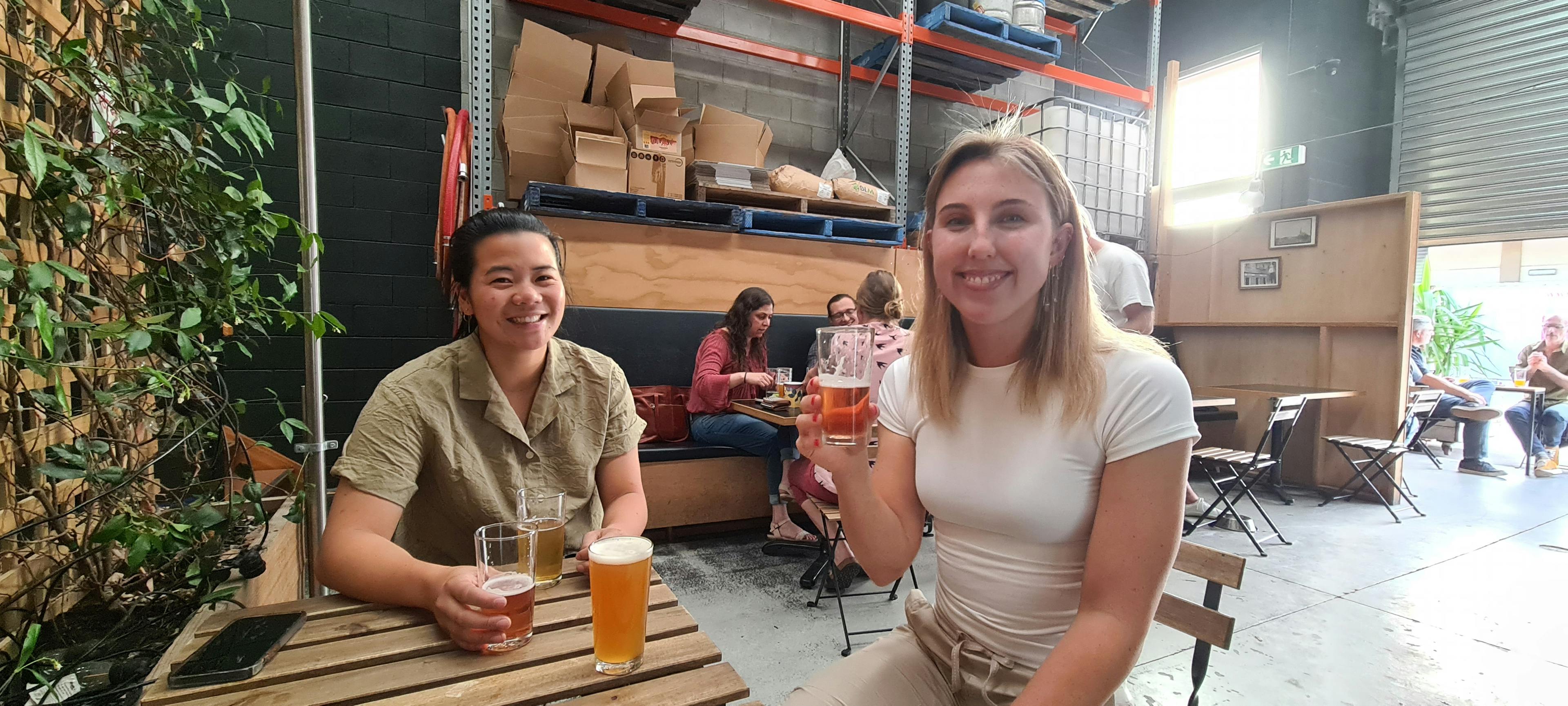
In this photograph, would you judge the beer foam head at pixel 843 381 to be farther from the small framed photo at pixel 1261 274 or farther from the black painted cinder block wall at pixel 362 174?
the small framed photo at pixel 1261 274

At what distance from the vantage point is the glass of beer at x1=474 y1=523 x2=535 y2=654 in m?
0.93

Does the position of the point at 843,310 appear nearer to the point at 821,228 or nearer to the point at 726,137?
the point at 821,228

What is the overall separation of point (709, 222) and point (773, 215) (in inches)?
17.8

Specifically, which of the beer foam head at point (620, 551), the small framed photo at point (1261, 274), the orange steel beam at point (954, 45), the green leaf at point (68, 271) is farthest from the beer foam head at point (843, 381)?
the small framed photo at point (1261, 274)

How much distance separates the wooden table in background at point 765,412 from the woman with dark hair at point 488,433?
1.50 metres

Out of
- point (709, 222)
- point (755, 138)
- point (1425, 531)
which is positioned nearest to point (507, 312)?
point (709, 222)

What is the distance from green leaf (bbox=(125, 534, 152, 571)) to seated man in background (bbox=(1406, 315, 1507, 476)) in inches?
307

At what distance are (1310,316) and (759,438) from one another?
15.4 feet

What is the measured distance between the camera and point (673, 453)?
12.3 ft

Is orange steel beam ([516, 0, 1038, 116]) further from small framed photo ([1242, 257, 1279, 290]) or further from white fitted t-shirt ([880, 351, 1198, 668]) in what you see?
white fitted t-shirt ([880, 351, 1198, 668])

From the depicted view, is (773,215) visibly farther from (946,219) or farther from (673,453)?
(946,219)

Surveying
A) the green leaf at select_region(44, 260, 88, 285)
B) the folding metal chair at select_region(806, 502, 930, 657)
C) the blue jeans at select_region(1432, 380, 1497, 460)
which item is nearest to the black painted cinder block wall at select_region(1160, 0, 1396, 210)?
the blue jeans at select_region(1432, 380, 1497, 460)

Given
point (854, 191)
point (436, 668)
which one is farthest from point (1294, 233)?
point (436, 668)

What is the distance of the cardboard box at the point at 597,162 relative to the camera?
13.1 feet
